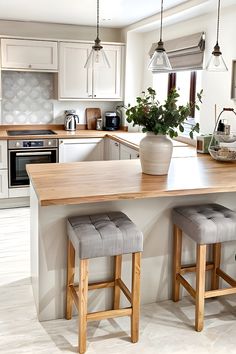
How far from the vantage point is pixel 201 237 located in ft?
8.01

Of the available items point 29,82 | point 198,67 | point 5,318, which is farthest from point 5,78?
point 5,318

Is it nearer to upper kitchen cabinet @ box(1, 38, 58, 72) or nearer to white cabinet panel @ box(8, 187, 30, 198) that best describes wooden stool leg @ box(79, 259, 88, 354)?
white cabinet panel @ box(8, 187, 30, 198)

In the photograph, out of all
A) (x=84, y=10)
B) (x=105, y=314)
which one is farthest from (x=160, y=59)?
(x=84, y=10)

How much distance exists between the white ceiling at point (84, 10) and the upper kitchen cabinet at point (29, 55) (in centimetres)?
30

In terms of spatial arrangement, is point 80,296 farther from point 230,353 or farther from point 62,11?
point 62,11

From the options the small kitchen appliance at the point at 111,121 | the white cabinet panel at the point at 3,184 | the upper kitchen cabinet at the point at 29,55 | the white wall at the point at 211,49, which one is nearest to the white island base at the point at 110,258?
the white wall at the point at 211,49

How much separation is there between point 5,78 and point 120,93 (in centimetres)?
154

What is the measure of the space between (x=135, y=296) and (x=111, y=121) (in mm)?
3721

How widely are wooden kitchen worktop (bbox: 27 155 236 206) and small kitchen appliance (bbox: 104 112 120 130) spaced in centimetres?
260

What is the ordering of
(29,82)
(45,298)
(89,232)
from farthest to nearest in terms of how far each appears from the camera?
1. (29,82)
2. (45,298)
3. (89,232)

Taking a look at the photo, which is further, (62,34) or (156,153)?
(62,34)

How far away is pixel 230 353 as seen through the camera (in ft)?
7.79

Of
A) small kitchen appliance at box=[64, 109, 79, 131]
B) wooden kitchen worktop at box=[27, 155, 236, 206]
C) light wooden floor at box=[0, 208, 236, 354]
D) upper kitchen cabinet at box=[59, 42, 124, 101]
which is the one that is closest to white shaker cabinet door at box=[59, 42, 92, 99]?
upper kitchen cabinet at box=[59, 42, 124, 101]

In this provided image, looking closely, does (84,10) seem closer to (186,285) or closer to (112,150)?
(112,150)
